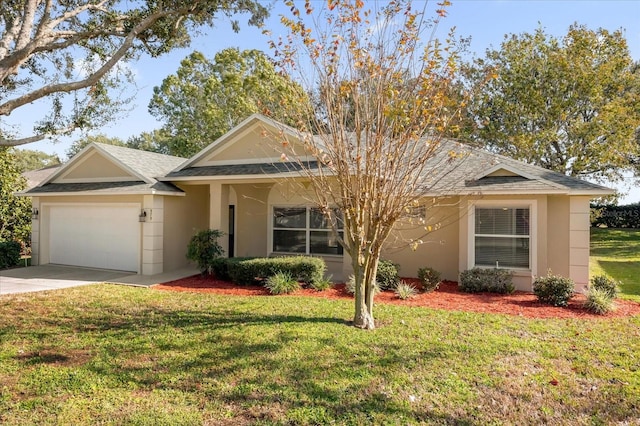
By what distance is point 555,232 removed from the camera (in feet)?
36.6

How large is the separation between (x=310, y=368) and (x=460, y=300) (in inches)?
226

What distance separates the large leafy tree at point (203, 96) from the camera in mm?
29703

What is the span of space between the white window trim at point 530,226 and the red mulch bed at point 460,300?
868 mm

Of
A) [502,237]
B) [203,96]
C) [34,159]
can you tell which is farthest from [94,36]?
[34,159]

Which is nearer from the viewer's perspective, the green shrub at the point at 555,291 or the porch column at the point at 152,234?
the green shrub at the point at 555,291

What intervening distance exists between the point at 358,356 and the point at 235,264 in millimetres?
7011

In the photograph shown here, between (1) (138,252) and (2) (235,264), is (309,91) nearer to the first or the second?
(2) (235,264)

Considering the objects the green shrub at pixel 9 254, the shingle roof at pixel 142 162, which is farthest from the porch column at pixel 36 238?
the shingle roof at pixel 142 162

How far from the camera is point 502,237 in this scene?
1129 cm

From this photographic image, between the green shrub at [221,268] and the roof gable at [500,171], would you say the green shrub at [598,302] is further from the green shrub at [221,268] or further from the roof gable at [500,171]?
the green shrub at [221,268]

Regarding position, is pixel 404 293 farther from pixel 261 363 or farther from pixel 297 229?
pixel 297 229

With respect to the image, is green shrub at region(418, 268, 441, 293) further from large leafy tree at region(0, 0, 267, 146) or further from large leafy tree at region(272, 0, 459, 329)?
large leafy tree at region(0, 0, 267, 146)

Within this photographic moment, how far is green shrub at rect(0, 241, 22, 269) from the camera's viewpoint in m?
15.3

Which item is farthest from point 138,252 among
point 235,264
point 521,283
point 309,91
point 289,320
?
point 521,283
